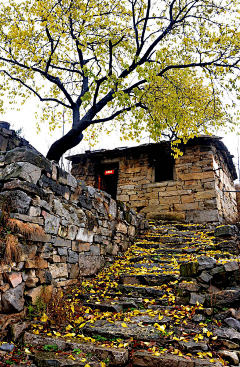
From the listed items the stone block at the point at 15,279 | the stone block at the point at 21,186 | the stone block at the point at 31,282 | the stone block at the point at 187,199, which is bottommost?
the stone block at the point at 31,282

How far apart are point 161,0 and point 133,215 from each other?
18.8 feet

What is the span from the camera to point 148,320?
316 cm

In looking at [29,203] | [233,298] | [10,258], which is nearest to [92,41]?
[29,203]

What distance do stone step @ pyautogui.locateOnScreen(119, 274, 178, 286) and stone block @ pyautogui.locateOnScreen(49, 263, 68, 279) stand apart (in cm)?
109

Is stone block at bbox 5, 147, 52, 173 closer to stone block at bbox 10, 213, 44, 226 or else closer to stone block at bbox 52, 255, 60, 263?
stone block at bbox 10, 213, 44, 226

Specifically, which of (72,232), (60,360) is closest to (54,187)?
(72,232)

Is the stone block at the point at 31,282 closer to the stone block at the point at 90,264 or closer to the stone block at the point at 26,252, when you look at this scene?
the stone block at the point at 26,252

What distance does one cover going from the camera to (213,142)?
9.37 meters

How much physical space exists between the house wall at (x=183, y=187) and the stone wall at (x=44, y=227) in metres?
4.24

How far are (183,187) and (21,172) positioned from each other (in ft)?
22.2

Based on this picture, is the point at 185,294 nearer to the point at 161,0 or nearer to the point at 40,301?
the point at 40,301

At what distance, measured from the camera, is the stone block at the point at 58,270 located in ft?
12.2

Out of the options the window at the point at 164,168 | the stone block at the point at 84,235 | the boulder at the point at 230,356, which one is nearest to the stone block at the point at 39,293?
the stone block at the point at 84,235

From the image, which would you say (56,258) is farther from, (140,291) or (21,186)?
(140,291)
